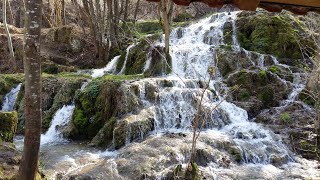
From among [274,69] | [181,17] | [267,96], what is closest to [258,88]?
[267,96]

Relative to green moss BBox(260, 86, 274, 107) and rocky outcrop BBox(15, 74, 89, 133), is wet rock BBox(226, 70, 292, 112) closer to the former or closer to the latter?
green moss BBox(260, 86, 274, 107)

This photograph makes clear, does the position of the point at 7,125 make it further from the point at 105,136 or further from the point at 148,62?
the point at 148,62

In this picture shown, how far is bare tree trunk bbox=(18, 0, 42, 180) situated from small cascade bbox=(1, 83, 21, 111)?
8.60m

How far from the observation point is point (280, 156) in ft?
26.8

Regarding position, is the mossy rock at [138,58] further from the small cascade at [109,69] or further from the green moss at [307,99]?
the green moss at [307,99]

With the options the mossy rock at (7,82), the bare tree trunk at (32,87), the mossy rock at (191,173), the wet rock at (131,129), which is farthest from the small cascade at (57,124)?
the mossy rock at (191,173)

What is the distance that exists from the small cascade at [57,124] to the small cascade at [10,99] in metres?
2.59

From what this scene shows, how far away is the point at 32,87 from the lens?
5.02 metres

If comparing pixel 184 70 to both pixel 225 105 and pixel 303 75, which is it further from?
pixel 303 75

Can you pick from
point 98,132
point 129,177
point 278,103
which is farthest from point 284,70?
point 129,177

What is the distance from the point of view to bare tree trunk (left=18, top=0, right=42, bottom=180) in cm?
495

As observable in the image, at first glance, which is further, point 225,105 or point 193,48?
point 193,48

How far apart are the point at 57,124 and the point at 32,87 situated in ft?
21.1

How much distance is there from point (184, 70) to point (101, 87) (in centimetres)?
397
